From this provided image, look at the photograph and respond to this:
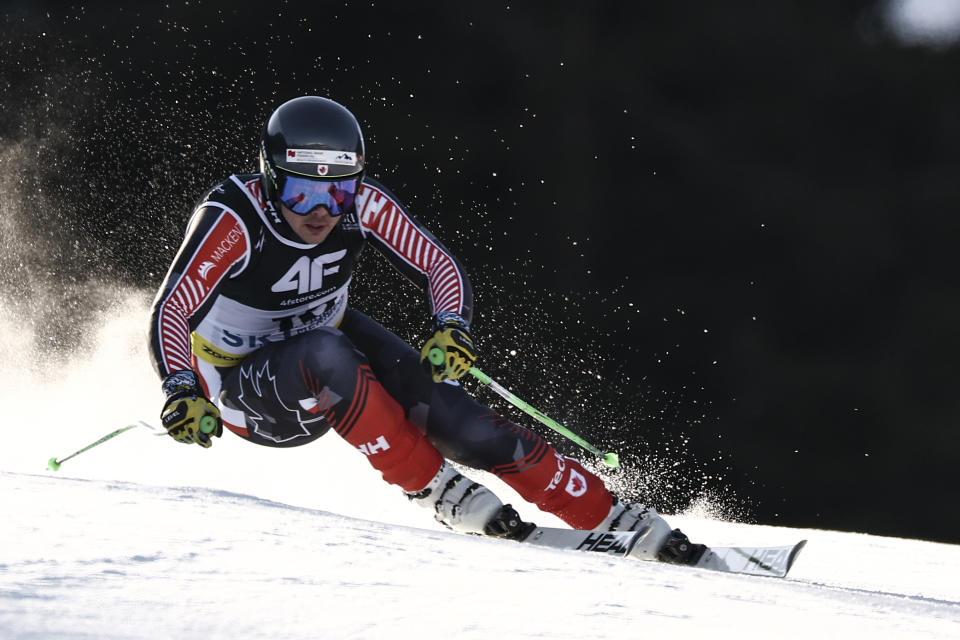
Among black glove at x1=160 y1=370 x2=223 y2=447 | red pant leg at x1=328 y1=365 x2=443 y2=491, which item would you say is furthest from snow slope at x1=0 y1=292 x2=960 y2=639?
red pant leg at x1=328 y1=365 x2=443 y2=491

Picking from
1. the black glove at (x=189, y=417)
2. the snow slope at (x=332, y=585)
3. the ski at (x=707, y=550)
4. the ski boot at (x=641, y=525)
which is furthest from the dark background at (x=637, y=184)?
the black glove at (x=189, y=417)

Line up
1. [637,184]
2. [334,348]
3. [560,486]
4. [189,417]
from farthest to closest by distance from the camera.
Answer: [637,184], [560,486], [334,348], [189,417]

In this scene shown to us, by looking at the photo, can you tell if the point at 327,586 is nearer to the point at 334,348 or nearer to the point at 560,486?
the point at 334,348

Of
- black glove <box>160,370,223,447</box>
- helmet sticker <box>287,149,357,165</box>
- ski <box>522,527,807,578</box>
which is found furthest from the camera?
helmet sticker <box>287,149,357,165</box>

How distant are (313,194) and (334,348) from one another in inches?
15.4

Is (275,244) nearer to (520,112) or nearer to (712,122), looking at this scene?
(520,112)

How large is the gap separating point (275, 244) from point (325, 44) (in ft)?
7.98

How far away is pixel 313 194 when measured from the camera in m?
2.43

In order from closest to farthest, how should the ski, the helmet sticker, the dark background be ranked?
the ski
the helmet sticker
the dark background

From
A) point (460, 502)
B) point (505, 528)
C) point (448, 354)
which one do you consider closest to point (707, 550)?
point (505, 528)

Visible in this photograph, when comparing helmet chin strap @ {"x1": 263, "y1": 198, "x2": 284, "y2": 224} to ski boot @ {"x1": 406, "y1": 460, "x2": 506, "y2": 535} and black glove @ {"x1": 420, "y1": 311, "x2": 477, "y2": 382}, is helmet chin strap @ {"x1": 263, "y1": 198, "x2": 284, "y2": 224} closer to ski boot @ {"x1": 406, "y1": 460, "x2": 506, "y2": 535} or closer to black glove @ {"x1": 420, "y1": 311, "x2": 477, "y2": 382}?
black glove @ {"x1": 420, "y1": 311, "x2": 477, "y2": 382}

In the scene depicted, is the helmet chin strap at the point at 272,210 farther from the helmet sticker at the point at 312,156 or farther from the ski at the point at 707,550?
the ski at the point at 707,550

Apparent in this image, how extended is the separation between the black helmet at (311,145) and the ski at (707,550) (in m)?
1.02

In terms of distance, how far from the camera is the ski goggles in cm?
242
